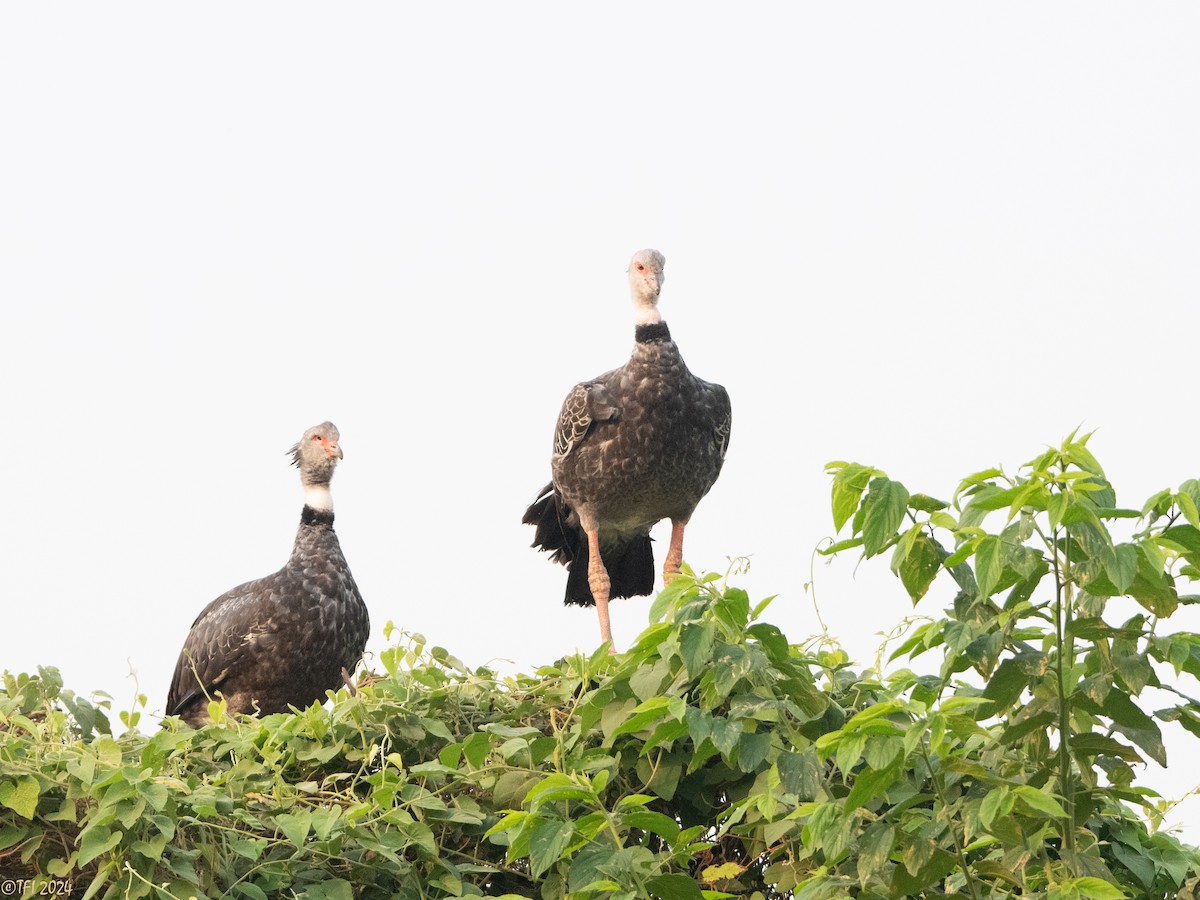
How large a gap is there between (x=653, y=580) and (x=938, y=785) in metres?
5.85

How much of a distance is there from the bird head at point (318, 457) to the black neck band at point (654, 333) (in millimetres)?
1615

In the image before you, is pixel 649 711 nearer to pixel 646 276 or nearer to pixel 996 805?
pixel 996 805

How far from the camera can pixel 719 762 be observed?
13.2 ft

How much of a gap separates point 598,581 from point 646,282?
1.57 m

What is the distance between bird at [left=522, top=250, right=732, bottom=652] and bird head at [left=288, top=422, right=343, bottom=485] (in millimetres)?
1138

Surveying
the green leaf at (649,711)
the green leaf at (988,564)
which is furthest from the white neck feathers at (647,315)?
the green leaf at (988,564)

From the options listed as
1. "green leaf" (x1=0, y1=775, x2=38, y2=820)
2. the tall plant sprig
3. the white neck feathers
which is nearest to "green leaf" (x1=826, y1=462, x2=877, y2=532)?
the tall plant sprig

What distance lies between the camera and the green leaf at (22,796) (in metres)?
→ 3.59

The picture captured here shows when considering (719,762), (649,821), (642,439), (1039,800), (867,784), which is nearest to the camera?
(1039,800)

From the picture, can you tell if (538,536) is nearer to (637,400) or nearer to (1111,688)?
(637,400)

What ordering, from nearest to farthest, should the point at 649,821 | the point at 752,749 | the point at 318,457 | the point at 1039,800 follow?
the point at 1039,800 < the point at 649,821 < the point at 752,749 < the point at 318,457

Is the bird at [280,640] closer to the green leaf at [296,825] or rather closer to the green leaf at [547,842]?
the green leaf at [296,825]

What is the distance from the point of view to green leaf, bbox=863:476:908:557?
2.55m

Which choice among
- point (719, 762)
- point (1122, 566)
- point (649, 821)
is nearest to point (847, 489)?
point (1122, 566)
